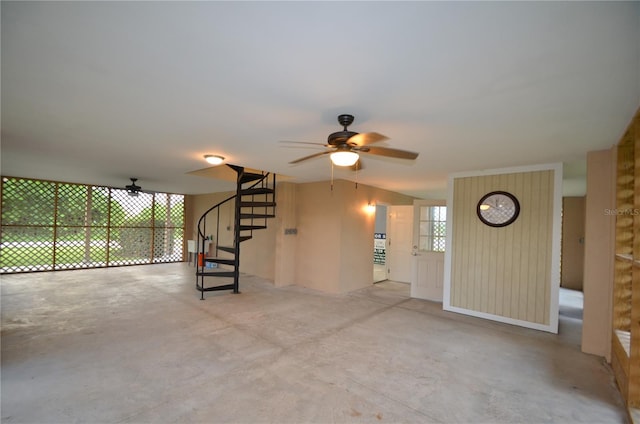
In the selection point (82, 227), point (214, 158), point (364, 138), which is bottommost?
point (82, 227)

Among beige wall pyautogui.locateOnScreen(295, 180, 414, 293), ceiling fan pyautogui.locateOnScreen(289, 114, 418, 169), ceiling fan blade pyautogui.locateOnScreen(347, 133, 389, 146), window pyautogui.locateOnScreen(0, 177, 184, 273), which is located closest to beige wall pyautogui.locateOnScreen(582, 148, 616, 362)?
ceiling fan pyautogui.locateOnScreen(289, 114, 418, 169)

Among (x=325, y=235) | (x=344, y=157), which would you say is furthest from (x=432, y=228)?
(x=344, y=157)

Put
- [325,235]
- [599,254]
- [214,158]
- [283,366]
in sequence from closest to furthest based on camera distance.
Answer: [283,366] → [599,254] → [214,158] → [325,235]

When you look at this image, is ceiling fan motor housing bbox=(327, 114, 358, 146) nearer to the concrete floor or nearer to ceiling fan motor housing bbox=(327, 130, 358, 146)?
ceiling fan motor housing bbox=(327, 130, 358, 146)

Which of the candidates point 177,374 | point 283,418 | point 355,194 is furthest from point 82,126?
point 355,194

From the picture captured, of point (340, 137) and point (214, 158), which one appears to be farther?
point (214, 158)

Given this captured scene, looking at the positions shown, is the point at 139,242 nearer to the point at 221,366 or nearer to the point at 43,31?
the point at 221,366

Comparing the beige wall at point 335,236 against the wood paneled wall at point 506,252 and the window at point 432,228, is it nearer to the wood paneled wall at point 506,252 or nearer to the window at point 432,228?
the window at point 432,228

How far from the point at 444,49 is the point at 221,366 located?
3.09 meters

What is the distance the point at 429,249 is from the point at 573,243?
4.26m

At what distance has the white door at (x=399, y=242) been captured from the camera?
22.5ft

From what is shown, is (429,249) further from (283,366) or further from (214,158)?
(214,158)

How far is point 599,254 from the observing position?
10.4 ft

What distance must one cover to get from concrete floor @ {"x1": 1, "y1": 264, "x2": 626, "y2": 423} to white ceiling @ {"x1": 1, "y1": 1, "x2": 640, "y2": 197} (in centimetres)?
231
